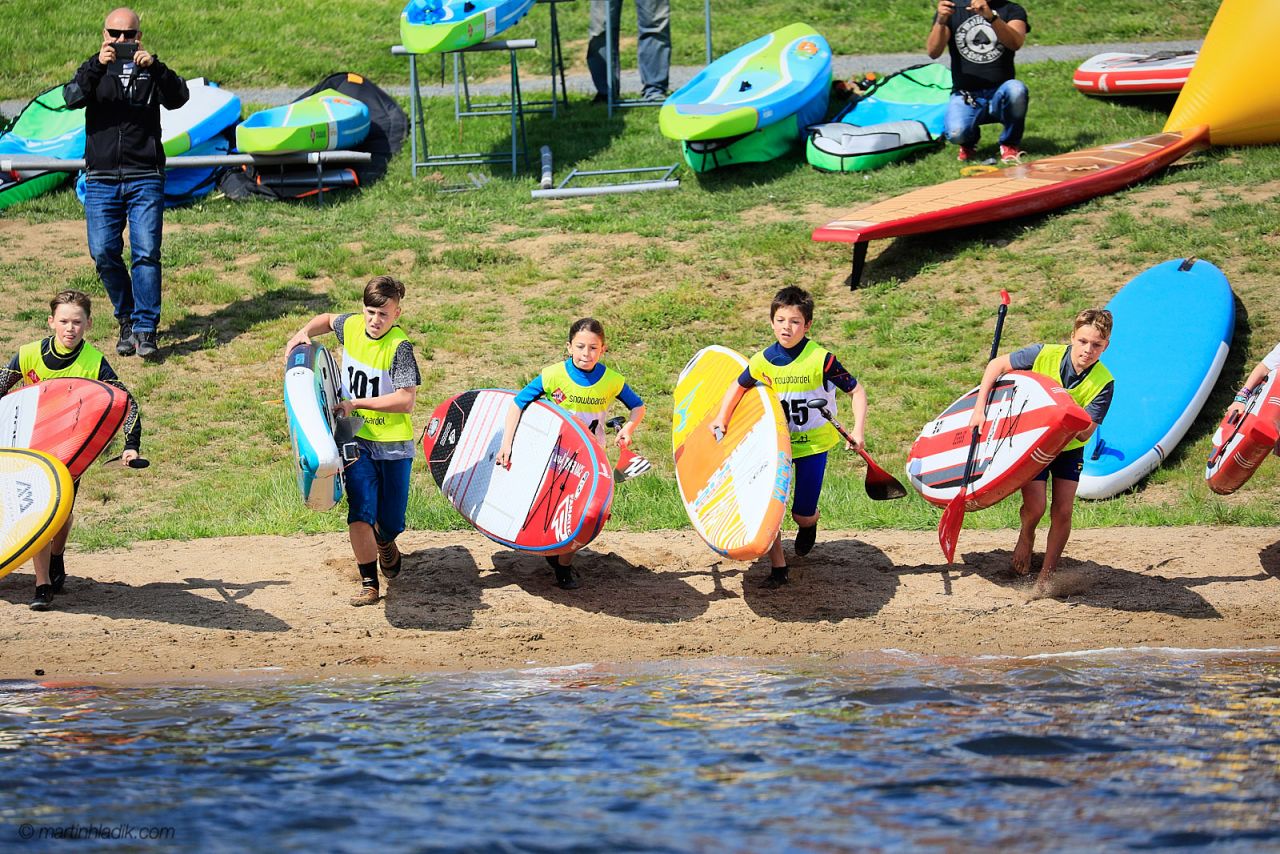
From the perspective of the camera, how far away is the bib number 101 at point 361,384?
22.0ft

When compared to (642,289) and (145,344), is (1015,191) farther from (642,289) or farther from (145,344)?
(145,344)

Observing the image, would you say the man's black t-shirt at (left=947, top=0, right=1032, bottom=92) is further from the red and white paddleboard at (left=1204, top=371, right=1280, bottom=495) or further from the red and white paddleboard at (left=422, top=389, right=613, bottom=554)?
the red and white paddleboard at (left=422, top=389, right=613, bottom=554)

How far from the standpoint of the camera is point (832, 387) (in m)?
7.04

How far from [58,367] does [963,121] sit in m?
8.75

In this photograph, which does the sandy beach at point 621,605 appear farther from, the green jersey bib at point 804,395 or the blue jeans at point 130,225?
the blue jeans at point 130,225

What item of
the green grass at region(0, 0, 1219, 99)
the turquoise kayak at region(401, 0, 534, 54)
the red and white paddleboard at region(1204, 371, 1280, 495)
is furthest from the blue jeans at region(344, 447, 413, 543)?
the green grass at region(0, 0, 1219, 99)

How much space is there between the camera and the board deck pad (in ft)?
37.0

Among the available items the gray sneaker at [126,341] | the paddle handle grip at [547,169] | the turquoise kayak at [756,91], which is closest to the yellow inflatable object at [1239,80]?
the turquoise kayak at [756,91]

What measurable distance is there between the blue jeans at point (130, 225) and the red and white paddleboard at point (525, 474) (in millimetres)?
4491

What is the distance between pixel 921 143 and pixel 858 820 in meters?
10.2

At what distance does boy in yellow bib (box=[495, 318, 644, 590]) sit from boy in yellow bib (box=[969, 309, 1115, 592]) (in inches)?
75.3

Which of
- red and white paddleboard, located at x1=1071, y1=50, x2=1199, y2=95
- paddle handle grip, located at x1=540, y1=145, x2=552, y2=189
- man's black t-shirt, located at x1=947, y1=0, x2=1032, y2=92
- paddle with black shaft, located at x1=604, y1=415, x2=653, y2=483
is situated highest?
man's black t-shirt, located at x1=947, y1=0, x2=1032, y2=92

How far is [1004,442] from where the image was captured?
685 cm

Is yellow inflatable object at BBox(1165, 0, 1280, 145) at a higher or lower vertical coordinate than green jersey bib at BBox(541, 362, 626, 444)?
higher
